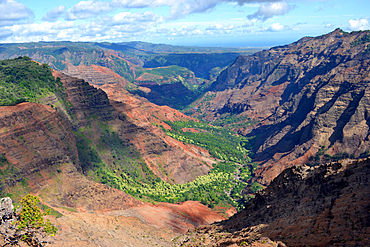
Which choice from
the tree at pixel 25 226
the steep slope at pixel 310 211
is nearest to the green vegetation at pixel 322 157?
the steep slope at pixel 310 211

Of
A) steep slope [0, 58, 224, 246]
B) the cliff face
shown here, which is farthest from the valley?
the cliff face

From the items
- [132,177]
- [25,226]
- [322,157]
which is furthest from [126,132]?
[25,226]

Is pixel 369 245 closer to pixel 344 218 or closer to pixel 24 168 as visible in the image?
pixel 344 218

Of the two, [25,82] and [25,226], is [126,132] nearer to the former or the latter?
[25,82]

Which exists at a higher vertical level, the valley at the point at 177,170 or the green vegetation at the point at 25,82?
the green vegetation at the point at 25,82

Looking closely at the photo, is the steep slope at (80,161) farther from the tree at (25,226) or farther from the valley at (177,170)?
the tree at (25,226)

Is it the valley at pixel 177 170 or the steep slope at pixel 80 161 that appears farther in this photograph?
the steep slope at pixel 80 161

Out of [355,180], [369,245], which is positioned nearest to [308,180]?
[355,180]
